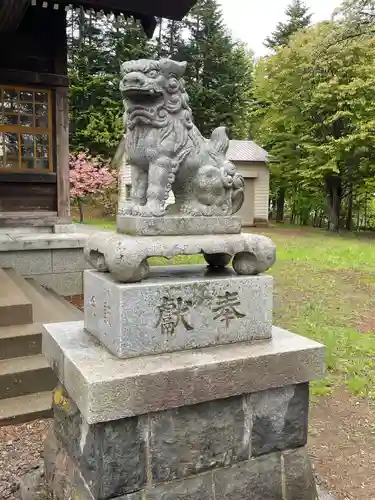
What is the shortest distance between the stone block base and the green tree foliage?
14.2 metres

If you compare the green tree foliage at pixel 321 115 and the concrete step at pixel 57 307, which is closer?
the concrete step at pixel 57 307

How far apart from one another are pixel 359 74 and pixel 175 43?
1184 centimetres

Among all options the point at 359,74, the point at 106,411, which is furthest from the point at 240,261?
the point at 359,74

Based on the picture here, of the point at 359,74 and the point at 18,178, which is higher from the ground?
the point at 359,74

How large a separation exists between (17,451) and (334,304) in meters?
5.46

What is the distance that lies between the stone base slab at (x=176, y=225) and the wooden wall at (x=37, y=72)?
5347 mm

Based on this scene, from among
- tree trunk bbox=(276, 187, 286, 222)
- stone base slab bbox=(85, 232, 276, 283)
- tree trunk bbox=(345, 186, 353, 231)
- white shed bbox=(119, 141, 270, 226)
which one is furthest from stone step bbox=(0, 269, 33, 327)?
tree trunk bbox=(276, 187, 286, 222)

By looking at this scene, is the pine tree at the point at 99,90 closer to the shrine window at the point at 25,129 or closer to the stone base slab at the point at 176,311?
the shrine window at the point at 25,129

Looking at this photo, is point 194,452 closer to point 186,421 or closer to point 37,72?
point 186,421

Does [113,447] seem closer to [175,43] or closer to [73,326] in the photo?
[73,326]

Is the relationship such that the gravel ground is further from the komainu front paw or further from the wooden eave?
the wooden eave

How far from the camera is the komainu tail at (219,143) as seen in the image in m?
2.66

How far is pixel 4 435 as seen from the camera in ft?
10.9

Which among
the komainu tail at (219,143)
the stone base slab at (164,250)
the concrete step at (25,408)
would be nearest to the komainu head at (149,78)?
the komainu tail at (219,143)
